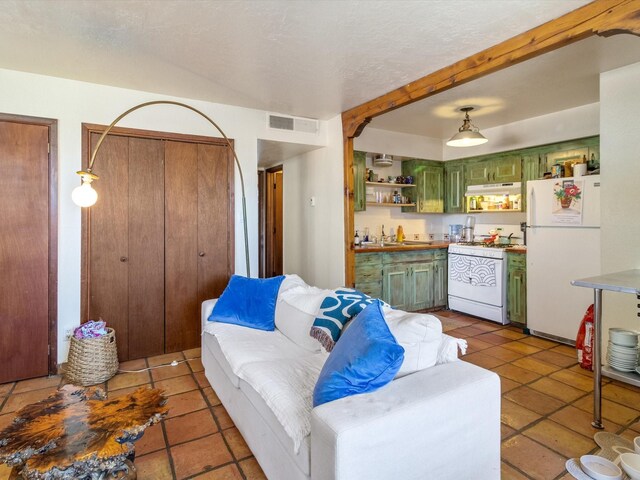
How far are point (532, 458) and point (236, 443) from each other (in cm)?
166

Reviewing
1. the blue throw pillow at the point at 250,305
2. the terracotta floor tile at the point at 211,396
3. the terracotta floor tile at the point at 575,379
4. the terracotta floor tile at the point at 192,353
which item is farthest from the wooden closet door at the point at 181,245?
the terracotta floor tile at the point at 575,379

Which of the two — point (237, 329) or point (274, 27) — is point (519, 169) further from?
point (237, 329)

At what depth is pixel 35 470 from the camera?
48.0 inches

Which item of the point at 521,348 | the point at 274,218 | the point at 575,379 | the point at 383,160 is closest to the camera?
the point at 575,379

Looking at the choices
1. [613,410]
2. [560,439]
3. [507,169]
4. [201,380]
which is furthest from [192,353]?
[507,169]

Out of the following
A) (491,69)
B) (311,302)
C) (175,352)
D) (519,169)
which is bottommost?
(175,352)

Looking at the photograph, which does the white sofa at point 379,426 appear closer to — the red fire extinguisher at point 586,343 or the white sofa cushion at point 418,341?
the white sofa cushion at point 418,341

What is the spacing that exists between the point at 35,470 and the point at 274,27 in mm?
2417

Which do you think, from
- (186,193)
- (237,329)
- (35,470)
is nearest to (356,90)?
(186,193)

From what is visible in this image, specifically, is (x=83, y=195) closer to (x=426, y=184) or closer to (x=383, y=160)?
(x=383, y=160)

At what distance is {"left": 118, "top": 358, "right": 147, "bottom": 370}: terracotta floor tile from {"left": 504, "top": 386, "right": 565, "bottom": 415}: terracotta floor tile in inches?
119

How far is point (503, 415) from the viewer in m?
2.40

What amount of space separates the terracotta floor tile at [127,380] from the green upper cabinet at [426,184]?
4143 mm

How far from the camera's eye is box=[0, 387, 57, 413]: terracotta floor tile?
254cm
